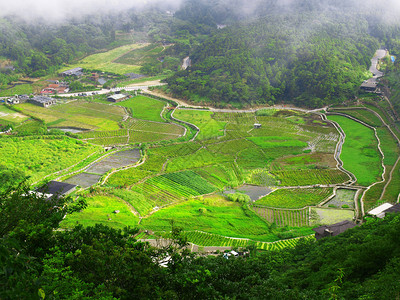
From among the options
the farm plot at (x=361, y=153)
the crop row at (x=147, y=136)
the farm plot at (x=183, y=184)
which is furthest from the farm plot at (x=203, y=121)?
the farm plot at (x=361, y=153)

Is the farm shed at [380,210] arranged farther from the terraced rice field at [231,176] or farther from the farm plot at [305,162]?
the farm plot at [305,162]

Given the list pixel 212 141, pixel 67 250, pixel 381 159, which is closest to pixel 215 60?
pixel 212 141

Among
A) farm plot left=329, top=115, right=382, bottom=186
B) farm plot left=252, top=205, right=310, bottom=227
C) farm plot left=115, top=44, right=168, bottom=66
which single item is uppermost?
farm plot left=115, top=44, right=168, bottom=66

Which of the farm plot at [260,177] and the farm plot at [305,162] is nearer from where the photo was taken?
the farm plot at [260,177]

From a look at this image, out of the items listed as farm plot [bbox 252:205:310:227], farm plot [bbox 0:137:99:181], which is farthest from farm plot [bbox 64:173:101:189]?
farm plot [bbox 252:205:310:227]

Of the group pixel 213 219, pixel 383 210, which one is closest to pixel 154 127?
pixel 213 219

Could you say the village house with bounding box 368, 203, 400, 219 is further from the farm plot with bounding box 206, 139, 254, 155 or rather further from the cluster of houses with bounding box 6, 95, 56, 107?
the cluster of houses with bounding box 6, 95, 56, 107

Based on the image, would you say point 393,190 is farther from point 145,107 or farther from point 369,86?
point 145,107
